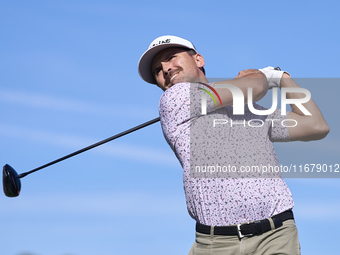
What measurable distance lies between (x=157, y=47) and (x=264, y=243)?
192 cm

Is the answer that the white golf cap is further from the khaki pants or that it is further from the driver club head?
the driver club head

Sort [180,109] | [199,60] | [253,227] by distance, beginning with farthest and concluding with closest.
A: 1. [199,60]
2. [180,109]
3. [253,227]

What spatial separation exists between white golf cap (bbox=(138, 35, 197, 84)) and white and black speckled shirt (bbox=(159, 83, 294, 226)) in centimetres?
64

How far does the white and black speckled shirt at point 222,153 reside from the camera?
345 centimetres

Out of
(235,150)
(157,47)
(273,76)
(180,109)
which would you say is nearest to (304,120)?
(273,76)

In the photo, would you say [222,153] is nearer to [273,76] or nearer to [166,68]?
[273,76]

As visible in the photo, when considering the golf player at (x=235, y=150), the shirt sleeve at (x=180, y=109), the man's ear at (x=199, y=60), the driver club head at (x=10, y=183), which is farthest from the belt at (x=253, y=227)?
the driver club head at (x=10, y=183)

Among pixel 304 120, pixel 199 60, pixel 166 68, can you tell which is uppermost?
pixel 199 60

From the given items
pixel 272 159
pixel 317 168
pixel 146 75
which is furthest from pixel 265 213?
pixel 146 75

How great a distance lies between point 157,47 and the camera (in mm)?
4508

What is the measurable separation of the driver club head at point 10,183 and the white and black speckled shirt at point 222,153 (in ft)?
11.2

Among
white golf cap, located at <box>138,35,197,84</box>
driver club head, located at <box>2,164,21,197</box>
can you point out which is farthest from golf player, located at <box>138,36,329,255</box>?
driver club head, located at <box>2,164,21,197</box>

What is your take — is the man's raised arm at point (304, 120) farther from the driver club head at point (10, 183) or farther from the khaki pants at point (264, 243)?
the driver club head at point (10, 183)

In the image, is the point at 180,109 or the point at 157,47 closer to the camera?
the point at 180,109
